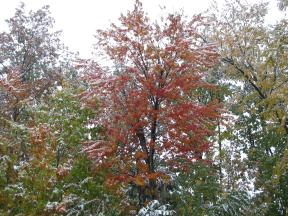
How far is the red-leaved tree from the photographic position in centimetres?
984

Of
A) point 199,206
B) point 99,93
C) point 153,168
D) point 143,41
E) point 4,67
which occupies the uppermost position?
point 4,67

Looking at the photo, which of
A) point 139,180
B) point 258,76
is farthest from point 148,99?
point 258,76

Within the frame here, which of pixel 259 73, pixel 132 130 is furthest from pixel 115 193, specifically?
pixel 259 73

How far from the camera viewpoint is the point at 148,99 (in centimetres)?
1005

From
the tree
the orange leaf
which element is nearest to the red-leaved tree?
the orange leaf

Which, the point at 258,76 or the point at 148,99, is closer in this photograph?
the point at 148,99

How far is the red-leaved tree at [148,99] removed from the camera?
9.84 metres

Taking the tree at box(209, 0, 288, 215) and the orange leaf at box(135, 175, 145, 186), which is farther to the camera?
the tree at box(209, 0, 288, 215)

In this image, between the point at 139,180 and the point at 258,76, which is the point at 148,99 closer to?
the point at 139,180

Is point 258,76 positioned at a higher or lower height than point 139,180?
higher

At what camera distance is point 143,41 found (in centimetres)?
1012

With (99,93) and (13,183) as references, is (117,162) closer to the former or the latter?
(99,93)

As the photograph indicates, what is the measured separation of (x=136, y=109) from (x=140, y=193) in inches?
97.2

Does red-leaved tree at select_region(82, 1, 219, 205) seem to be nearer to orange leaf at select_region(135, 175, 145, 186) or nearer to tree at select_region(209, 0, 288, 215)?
orange leaf at select_region(135, 175, 145, 186)
